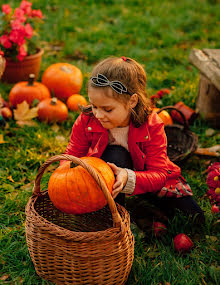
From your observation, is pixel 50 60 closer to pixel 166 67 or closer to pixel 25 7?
pixel 25 7

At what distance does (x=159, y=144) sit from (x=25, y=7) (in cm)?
261

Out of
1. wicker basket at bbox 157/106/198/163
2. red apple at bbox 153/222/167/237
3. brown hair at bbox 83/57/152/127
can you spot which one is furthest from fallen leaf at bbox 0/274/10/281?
wicker basket at bbox 157/106/198/163

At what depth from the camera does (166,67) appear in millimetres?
4719

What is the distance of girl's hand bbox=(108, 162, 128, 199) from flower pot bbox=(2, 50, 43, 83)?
2396 mm

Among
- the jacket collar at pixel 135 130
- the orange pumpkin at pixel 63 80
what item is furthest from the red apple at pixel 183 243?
the orange pumpkin at pixel 63 80

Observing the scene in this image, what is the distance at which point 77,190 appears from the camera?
1.99 m

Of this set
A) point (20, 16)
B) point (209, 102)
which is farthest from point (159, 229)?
point (20, 16)

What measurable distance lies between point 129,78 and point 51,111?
155cm

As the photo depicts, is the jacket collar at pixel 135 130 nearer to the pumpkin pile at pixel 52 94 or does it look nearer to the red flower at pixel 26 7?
the pumpkin pile at pixel 52 94

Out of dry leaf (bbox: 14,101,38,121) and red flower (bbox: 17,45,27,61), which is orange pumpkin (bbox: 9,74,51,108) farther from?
red flower (bbox: 17,45,27,61)

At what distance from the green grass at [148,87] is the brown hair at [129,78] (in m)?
0.43

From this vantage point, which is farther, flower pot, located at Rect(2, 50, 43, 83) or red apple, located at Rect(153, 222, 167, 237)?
flower pot, located at Rect(2, 50, 43, 83)

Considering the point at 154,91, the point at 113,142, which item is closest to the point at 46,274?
the point at 113,142

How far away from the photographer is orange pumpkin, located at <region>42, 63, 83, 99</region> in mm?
3963
